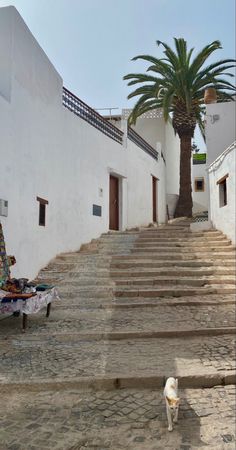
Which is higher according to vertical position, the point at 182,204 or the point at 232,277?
the point at 182,204

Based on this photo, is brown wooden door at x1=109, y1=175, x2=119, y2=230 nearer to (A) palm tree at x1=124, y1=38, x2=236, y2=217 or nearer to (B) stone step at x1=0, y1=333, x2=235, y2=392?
(A) palm tree at x1=124, y1=38, x2=236, y2=217

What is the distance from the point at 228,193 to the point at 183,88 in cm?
622

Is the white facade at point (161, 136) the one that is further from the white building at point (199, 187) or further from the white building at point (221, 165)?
the white building at point (221, 165)

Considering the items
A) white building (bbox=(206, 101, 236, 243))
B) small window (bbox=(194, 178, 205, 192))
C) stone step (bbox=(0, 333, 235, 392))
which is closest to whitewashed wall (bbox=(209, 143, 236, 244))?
white building (bbox=(206, 101, 236, 243))

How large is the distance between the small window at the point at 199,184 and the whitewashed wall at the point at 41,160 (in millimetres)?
10717

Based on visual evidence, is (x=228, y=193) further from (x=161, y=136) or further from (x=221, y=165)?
(x=161, y=136)

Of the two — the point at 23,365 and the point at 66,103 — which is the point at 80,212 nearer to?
the point at 66,103

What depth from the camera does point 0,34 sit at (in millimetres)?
6926

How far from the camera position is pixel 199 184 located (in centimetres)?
2275

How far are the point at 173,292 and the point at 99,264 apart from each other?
7.84 feet

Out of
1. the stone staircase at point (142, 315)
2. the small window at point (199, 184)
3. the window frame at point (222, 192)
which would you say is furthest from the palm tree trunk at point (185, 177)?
the small window at point (199, 184)

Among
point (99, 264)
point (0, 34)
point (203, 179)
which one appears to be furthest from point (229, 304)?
point (203, 179)

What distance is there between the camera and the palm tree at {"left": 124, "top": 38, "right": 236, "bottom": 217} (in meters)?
14.6

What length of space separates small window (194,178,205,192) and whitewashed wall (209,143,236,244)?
1032cm
